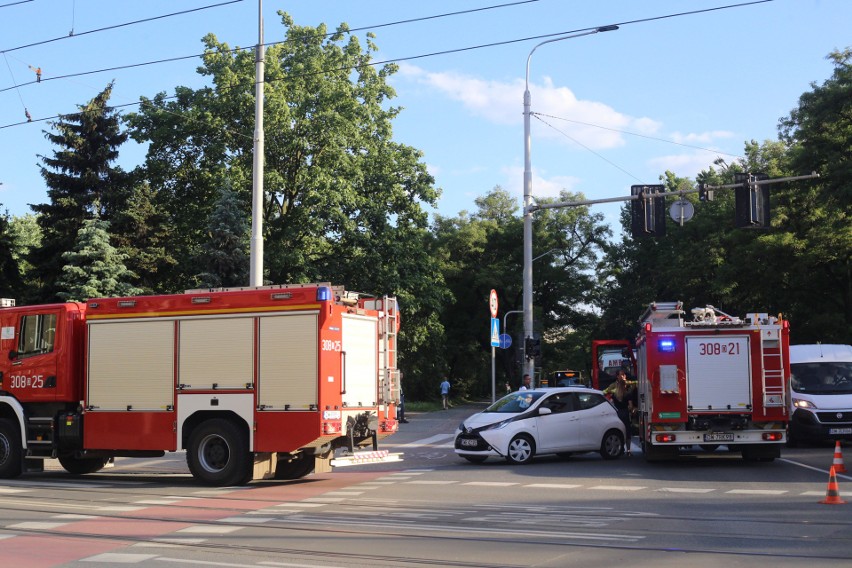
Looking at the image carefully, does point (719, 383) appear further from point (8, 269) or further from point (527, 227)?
point (8, 269)

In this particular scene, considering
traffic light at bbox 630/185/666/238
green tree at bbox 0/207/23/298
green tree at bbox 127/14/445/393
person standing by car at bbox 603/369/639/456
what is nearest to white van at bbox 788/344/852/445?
person standing by car at bbox 603/369/639/456

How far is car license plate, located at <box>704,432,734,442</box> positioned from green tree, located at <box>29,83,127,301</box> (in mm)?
31975

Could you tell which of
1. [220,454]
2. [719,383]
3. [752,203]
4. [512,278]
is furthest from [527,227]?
[512,278]

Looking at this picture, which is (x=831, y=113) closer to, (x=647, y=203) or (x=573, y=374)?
(x=573, y=374)

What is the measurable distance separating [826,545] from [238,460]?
906 cm

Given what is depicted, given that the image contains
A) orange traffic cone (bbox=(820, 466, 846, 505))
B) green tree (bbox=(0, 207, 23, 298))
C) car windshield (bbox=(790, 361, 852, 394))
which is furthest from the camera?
green tree (bbox=(0, 207, 23, 298))

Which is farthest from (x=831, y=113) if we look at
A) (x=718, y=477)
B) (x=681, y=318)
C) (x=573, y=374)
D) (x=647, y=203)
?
(x=718, y=477)

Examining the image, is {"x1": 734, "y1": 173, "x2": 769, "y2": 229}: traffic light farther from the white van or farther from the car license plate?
the car license plate

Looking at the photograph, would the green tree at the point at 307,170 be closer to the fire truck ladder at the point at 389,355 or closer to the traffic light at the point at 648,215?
the traffic light at the point at 648,215

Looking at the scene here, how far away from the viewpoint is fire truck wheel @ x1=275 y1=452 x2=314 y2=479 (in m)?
16.6

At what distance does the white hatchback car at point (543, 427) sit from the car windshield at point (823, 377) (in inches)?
237

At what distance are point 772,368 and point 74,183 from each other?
34.2m

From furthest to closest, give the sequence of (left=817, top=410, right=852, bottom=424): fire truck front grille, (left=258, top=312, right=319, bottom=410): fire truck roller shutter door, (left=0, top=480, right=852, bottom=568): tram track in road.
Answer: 1. (left=817, top=410, right=852, bottom=424): fire truck front grille
2. (left=258, top=312, right=319, bottom=410): fire truck roller shutter door
3. (left=0, top=480, right=852, bottom=568): tram track in road

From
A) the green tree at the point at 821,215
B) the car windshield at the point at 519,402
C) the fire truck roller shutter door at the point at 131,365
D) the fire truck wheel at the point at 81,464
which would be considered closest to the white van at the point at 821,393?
the car windshield at the point at 519,402
